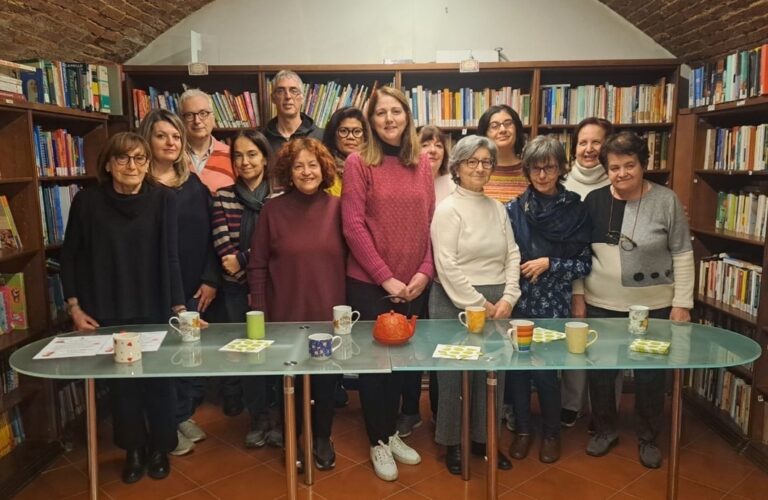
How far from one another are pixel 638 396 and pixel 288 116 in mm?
2253

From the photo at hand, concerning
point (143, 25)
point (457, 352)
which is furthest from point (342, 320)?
point (143, 25)

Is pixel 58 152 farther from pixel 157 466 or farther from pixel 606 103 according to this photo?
pixel 606 103

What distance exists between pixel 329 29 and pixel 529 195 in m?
2.22

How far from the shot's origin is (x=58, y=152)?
322 centimetres

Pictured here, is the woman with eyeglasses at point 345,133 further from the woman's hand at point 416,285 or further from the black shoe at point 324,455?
the black shoe at point 324,455

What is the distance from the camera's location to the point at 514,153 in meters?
3.09

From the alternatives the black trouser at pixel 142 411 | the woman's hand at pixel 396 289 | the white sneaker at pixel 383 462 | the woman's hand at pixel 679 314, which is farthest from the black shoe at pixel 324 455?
the woman's hand at pixel 679 314

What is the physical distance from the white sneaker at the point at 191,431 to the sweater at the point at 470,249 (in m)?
1.51

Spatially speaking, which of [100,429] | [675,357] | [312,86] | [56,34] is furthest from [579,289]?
[56,34]

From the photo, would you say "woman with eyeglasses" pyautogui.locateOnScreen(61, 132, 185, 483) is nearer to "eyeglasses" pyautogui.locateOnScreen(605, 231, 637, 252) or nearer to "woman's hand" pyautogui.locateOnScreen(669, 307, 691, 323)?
"eyeglasses" pyautogui.locateOnScreen(605, 231, 637, 252)

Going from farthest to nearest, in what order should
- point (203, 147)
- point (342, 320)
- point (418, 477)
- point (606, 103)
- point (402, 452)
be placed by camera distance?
1. point (606, 103)
2. point (203, 147)
3. point (402, 452)
4. point (418, 477)
5. point (342, 320)

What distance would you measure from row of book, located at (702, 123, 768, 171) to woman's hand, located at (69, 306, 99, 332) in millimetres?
3170

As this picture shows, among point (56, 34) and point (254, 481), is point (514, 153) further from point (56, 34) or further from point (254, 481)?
point (56, 34)

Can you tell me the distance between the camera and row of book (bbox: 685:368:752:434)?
3006mm
